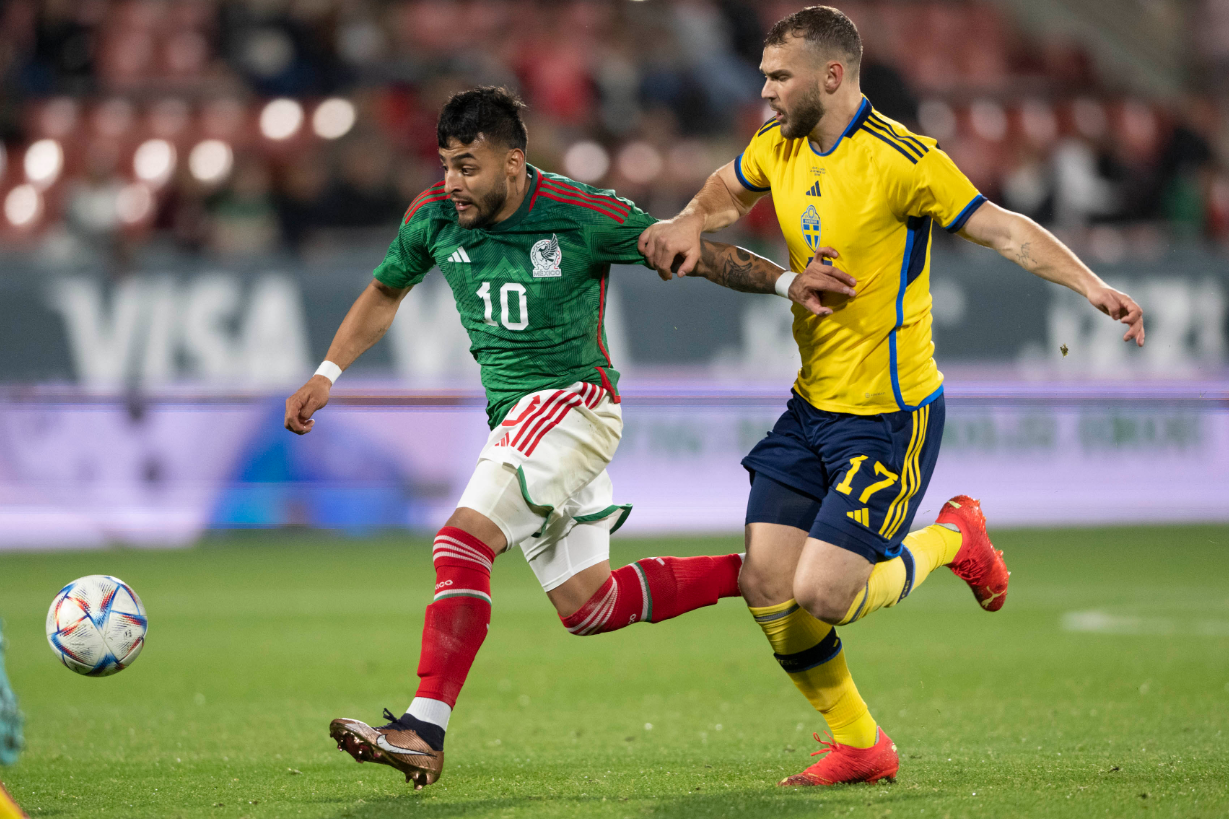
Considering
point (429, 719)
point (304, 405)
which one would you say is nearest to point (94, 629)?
point (304, 405)

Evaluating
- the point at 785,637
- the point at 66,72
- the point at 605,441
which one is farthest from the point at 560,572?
the point at 66,72

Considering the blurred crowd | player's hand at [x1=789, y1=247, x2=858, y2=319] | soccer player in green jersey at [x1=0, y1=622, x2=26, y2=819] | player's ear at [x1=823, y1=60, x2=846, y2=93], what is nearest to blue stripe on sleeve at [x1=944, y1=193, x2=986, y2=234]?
player's hand at [x1=789, y1=247, x2=858, y2=319]

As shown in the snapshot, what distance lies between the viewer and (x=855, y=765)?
14.7 feet

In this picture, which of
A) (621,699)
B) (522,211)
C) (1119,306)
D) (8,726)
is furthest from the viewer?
Result: (621,699)

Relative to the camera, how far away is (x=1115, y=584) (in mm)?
9367

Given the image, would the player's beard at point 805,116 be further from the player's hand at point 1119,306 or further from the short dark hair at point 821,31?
the player's hand at point 1119,306

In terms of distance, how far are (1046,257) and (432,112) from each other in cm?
1035

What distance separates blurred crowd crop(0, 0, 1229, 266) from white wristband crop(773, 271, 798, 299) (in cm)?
811

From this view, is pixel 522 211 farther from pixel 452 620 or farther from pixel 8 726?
pixel 8 726

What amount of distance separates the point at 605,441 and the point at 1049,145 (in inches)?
411

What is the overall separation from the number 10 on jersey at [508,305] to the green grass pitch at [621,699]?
147 cm

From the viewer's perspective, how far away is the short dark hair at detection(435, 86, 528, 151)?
14.4 feet

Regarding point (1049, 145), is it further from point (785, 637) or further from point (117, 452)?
point (785, 637)

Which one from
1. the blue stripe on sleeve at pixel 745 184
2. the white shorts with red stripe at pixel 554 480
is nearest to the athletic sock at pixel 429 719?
the white shorts with red stripe at pixel 554 480
